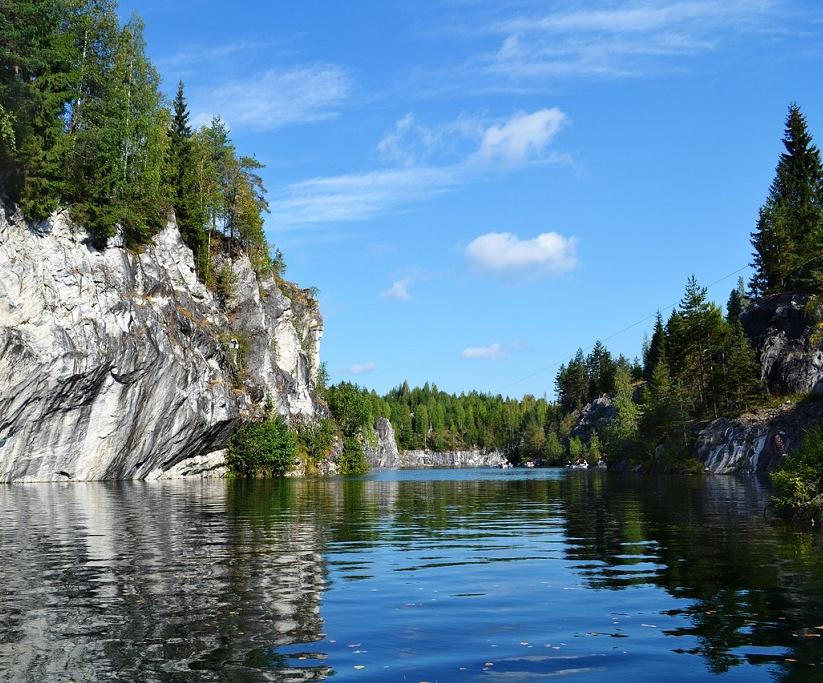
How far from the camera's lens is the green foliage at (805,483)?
81.5 feet

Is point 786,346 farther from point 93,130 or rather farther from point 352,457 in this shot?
point 93,130

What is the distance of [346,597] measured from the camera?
13.8m

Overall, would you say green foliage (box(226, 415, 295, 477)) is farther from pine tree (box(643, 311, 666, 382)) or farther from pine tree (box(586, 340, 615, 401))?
pine tree (box(586, 340, 615, 401))

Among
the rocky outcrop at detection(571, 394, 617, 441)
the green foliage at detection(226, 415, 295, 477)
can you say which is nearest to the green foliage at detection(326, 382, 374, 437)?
the green foliage at detection(226, 415, 295, 477)

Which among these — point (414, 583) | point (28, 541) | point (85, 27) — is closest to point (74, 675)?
point (414, 583)

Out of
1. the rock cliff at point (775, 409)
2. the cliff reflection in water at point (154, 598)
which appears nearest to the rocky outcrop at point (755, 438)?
the rock cliff at point (775, 409)

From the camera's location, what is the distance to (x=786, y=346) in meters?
92.7

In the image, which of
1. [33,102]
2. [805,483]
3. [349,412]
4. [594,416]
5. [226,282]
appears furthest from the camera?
[594,416]

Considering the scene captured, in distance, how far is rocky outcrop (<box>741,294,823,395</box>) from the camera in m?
87.6

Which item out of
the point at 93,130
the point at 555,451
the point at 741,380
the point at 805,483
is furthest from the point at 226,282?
the point at 555,451

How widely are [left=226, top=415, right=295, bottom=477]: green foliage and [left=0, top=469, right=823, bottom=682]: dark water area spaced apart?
58825 mm

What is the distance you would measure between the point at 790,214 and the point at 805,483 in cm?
9808

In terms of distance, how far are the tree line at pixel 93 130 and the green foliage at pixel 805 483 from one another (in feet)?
174

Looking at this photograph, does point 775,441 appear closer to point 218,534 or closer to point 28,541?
point 218,534
